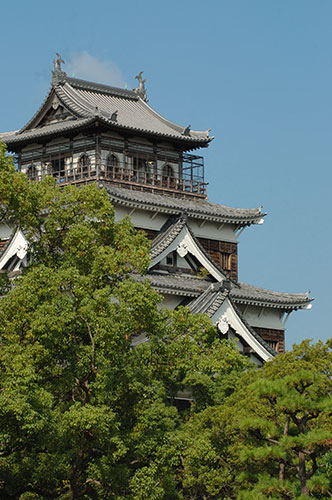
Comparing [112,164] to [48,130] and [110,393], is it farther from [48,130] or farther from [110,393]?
[110,393]

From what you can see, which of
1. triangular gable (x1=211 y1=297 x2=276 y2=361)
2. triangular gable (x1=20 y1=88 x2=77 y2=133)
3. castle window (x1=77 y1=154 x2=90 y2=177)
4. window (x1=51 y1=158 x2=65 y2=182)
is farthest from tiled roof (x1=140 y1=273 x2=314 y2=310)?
triangular gable (x1=20 y1=88 x2=77 y2=133)

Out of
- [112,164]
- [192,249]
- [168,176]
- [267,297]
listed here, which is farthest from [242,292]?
[112,164]

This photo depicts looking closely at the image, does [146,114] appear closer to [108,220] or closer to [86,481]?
[108,220]

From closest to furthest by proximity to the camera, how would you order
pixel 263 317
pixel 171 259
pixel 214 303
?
pixel 214 303 < pixel 171 259 < pixel 263 317

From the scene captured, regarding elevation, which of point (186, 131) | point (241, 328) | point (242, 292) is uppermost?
point (186, 131)

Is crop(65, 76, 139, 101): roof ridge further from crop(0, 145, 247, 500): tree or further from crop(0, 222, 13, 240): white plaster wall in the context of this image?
crop(0, 145, 247, 500): tree

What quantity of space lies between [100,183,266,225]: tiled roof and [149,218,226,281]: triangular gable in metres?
0.95

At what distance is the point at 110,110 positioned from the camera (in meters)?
46.1

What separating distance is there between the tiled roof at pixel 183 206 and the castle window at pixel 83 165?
1.48m

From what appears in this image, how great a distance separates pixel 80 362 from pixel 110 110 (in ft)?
75.0

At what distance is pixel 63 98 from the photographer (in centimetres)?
4516

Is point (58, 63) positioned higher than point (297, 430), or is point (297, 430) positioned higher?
point (58, 63)

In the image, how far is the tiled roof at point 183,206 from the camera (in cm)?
4044

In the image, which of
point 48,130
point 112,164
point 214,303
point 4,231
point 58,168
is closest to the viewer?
point 214,303
